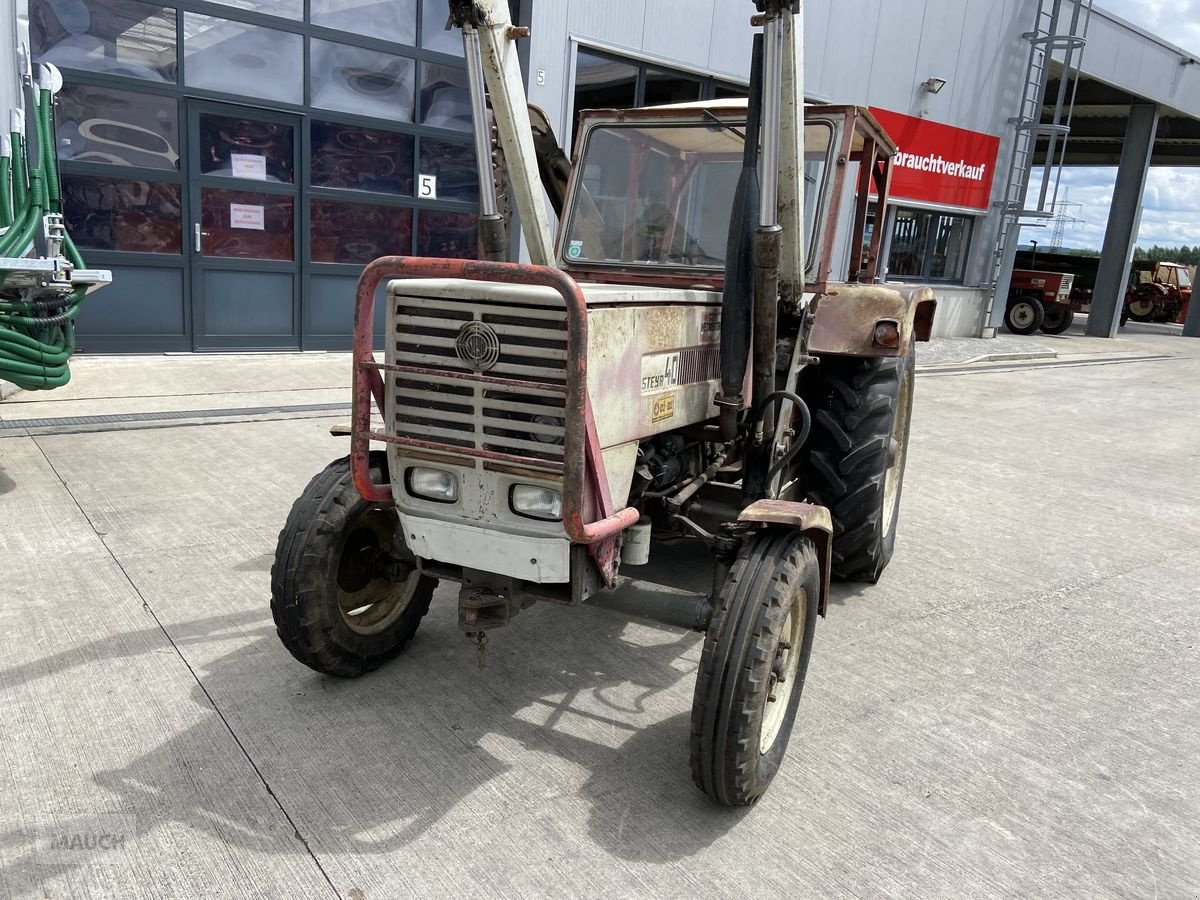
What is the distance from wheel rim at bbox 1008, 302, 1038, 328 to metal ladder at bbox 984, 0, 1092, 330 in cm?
357

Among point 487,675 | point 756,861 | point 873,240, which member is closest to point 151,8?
point 873,240

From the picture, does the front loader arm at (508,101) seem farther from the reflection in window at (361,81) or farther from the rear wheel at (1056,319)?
the rear wheel at (1056,319)

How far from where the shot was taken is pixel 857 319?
13.3ft

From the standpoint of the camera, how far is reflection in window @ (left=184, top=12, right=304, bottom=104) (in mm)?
8602

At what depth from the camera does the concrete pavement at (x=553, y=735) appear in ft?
7.93

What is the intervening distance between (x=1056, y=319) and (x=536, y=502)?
73.8 ft

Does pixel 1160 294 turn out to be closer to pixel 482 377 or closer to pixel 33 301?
pixel 33 301

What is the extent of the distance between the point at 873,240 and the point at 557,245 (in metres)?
1.77

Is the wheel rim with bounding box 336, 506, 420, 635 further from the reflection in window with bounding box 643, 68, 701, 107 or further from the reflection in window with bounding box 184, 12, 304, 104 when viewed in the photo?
the reflection in window with bounding box 643, 68, 701, 107

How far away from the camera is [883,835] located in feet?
8.51

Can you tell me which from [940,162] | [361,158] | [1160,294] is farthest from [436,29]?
[1160,294]

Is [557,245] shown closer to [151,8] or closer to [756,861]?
[756,861]

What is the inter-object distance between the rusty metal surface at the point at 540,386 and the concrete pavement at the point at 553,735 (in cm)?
82

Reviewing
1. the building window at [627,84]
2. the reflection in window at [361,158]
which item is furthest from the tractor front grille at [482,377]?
the building window at [627,84]
